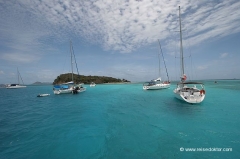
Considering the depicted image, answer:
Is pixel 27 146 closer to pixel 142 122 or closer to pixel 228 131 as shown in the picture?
pixel 142 122

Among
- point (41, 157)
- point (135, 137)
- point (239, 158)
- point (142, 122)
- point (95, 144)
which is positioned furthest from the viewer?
point (142, 122)

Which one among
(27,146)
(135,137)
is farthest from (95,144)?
(27,146)

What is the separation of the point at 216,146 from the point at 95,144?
24.1 ft

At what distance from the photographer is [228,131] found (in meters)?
9.73

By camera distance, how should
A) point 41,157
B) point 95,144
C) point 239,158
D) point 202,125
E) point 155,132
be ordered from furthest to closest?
point 202,125
point 155,132
point 95,144
point 41,157
point 239,158

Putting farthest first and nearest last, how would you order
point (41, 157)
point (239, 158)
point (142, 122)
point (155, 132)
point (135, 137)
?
point (142, 122), point (155, 132), point (135, 137), point (41, 157), point (239, 158)

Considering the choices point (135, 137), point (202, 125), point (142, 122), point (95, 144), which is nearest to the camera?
point (95, 144)

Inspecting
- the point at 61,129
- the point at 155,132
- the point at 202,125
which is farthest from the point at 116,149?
the point at 202,125

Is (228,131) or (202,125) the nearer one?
(228,131)

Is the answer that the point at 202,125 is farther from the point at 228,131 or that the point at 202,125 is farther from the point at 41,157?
the point at 41,157

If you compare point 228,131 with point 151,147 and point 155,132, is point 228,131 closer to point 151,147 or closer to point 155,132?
point 155,132

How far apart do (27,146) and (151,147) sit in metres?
8.00

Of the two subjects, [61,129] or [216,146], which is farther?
[61,129]

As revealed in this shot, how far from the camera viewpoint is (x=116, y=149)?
7.79m
